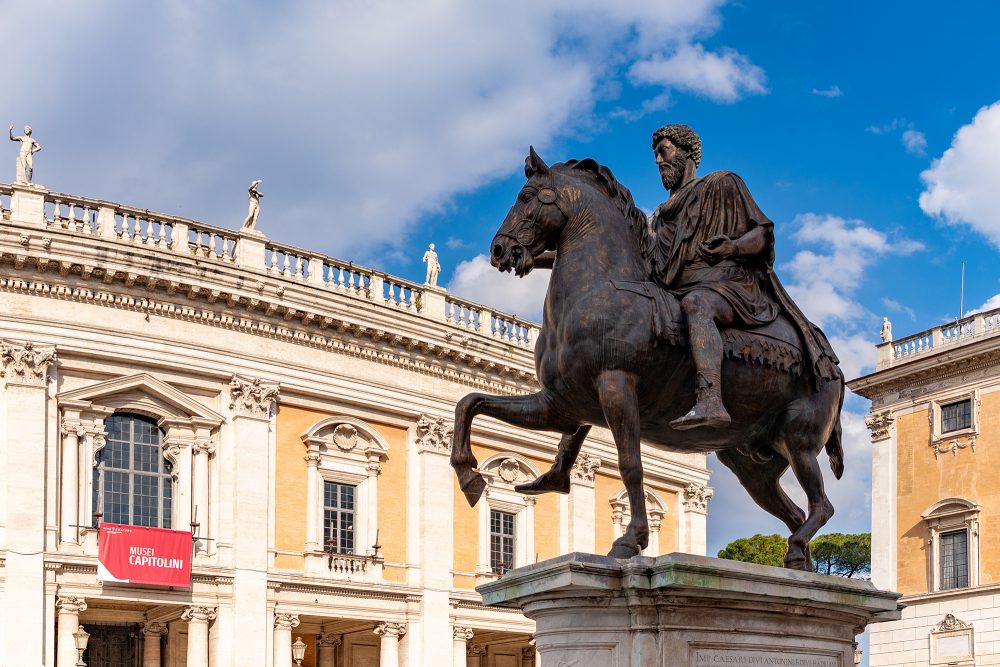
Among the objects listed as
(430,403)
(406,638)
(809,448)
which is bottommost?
(406,638)

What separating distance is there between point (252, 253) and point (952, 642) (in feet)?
81.1

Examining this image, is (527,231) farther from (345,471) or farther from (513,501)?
(513,501)

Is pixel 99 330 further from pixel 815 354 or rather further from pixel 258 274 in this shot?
Result: pixel 815 354

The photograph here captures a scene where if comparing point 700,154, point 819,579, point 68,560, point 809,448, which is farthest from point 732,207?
point 68,560

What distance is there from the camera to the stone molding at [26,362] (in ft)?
99.2

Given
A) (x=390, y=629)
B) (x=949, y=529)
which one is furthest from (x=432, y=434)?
(x=949, y=529)

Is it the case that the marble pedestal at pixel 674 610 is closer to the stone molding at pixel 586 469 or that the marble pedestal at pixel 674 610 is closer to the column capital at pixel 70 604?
the column capital at pixel 70 604

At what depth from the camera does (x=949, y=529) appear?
4316 cm

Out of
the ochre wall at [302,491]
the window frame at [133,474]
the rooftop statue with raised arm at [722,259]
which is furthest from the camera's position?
the ochre wall at [302,491]

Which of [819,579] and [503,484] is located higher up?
[503,484]

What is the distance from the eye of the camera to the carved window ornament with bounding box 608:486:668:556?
41969mm

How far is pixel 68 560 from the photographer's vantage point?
99.2ft

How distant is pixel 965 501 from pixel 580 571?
3874 cm

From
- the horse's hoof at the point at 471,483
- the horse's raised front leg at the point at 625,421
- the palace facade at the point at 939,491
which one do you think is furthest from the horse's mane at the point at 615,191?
the palace facade at the point at 939,491
